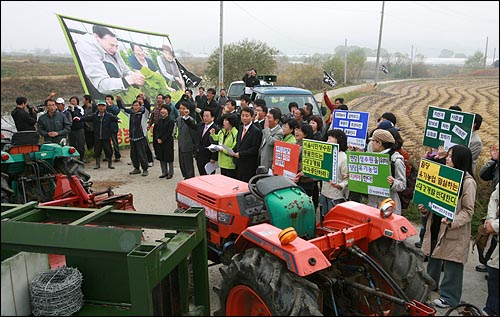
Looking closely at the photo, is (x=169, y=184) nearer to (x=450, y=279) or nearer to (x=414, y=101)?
(x=450, y=279)

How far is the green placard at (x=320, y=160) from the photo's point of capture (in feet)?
15.9

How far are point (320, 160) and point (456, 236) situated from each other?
1726mm

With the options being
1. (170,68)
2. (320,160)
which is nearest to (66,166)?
(320,160)

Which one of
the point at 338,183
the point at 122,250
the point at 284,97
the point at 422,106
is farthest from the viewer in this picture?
the point at 422,106

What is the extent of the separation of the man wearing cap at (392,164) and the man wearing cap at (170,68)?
11.0 m

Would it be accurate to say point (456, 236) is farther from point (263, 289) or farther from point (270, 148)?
point (270, 148)

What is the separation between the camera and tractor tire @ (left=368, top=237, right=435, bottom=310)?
3.19 meters

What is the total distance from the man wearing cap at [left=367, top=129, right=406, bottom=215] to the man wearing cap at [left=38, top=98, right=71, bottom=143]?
6.81 metres

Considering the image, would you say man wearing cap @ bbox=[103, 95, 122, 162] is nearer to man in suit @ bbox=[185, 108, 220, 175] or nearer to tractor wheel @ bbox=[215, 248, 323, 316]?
man in suit @ bbox=[185, 108, 220, 175]

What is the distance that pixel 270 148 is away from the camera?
6.01 m

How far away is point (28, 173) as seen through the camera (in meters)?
6.02

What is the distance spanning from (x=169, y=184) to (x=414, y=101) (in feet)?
48.6

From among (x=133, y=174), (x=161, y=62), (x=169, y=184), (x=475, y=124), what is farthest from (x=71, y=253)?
(x=161, y=62)

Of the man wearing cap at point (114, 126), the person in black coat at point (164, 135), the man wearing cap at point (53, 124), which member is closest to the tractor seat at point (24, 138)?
the person in black coat at point (164, 135)
